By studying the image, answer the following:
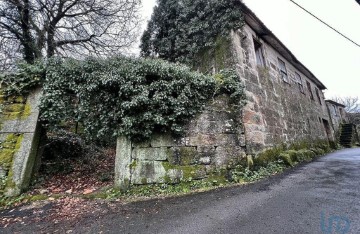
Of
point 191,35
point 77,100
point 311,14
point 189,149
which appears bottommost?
point 189,149

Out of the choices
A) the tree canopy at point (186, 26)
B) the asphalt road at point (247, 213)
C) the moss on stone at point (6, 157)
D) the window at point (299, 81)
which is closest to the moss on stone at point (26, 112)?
the moss on stone at point (6, 157)

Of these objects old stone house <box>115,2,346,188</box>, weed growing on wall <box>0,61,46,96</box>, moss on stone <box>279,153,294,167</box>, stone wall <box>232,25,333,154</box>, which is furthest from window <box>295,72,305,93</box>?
weed growing on wall <box>0,61,46,96</box>

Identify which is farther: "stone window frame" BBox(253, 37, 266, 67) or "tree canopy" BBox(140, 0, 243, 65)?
"stone window frame" BBox(253, 37, 266, 67)

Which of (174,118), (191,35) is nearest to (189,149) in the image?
(174,118)

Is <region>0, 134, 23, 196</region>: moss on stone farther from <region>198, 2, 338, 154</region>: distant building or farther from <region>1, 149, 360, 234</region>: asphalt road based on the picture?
<region>198, 2, 338, 154</region>: distant building

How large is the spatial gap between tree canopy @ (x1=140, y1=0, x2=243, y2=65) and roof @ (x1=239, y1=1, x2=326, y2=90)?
0.41m

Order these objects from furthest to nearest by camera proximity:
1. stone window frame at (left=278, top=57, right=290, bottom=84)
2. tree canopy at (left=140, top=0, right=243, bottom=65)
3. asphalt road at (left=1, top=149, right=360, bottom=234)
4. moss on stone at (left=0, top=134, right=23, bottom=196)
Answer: stone window frame at (left=278, top=57, right=290, bottom=84), tree canopy at (left=140, top=0, right=243, bottom=65), moss on stone at (left=0, top=134, right=23, bottom=196), asphalt road at (left=1, top=149, right=360, bottom=234)

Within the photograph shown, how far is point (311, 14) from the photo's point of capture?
4723mm

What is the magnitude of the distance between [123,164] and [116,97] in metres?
1.56

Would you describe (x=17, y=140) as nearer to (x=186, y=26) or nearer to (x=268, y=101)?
(x=186, y=26)

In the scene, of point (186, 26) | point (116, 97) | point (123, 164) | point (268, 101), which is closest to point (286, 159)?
point (268, 101)

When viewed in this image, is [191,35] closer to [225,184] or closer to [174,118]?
[174,118]

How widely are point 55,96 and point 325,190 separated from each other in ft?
20.1

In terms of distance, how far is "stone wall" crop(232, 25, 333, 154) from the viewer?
18.8 feet
